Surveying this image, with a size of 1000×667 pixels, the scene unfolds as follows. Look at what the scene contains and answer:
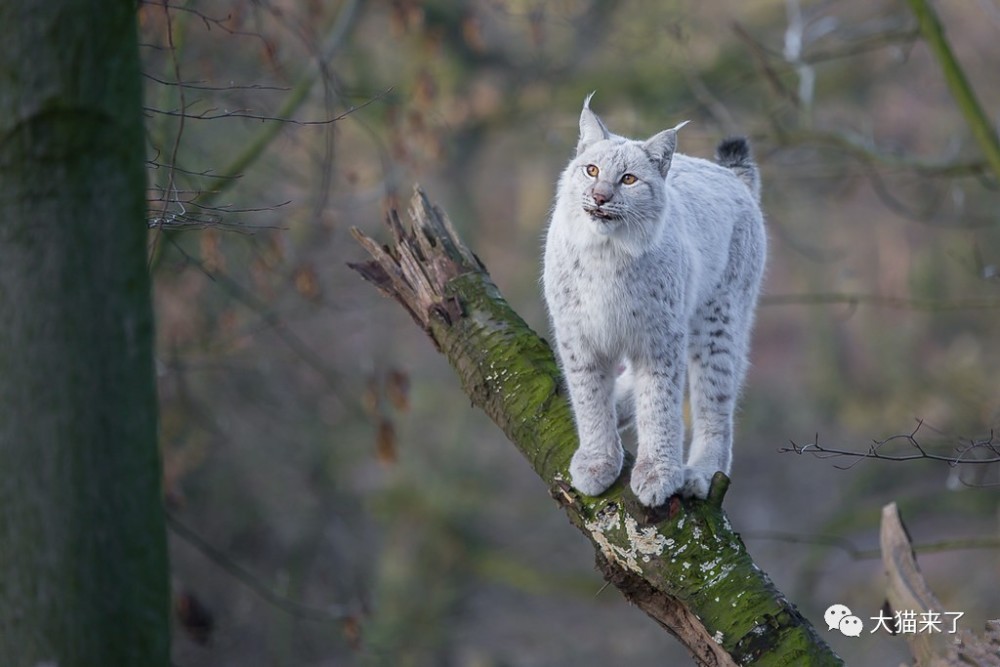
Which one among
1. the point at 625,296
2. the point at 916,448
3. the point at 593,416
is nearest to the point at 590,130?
the point at 625,296

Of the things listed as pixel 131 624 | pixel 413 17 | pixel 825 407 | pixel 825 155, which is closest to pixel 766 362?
pixel 825 407

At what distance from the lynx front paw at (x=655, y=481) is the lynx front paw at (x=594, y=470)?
0.30 feet

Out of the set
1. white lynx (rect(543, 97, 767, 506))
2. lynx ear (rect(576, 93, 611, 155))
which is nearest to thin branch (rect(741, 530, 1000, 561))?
white lynx (rect(543, 97, 767, 506))

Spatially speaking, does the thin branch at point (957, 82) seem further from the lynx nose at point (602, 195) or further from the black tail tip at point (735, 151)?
the lynx nose at point (602, 195)

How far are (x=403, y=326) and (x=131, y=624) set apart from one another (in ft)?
32.5

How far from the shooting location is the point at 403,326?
13133mm

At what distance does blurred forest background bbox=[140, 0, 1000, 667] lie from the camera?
973cm

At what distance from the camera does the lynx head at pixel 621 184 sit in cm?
432

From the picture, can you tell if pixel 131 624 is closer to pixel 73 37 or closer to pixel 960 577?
pixel 73 37

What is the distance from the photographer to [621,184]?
14.5 ft

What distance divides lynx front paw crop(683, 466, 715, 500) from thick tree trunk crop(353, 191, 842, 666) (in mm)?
65

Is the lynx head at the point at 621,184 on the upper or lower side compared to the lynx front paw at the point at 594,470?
upper

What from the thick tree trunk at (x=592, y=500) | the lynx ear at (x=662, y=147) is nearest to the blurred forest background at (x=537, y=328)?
the thick tree trunk at (x=592, y=500)

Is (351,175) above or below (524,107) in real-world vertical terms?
below
